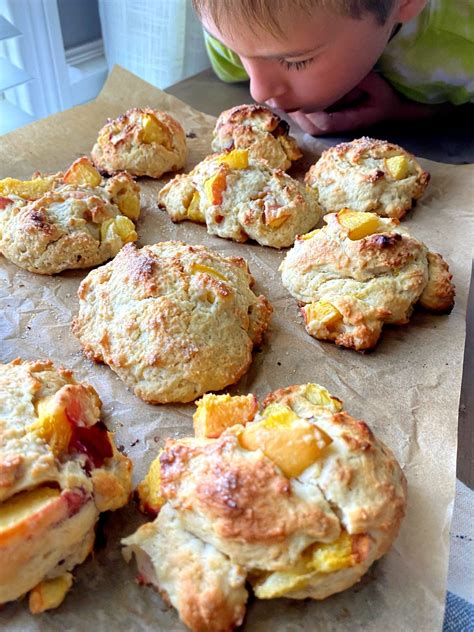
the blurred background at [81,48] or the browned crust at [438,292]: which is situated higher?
the blurred background at [81,48]

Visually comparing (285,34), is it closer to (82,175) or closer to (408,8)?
(408,8)

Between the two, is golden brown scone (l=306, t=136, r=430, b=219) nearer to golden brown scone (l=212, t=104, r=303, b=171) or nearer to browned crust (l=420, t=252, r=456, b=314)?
golden brown scone (l=212, t=104, r=303, b=171)

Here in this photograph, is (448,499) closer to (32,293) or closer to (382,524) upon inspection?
(382,524)

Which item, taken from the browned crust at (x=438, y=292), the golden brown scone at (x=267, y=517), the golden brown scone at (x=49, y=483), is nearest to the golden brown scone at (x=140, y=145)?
the browned crust at (x=438, y=292)

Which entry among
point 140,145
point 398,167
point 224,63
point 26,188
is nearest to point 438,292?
point 398,167

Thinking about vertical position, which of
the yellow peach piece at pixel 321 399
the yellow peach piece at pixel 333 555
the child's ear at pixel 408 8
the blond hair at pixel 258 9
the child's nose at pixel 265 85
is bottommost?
the yellow peach piece at pixel 333 555

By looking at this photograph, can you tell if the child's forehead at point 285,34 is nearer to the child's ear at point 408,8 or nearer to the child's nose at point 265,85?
the child's nose at point 265,85
